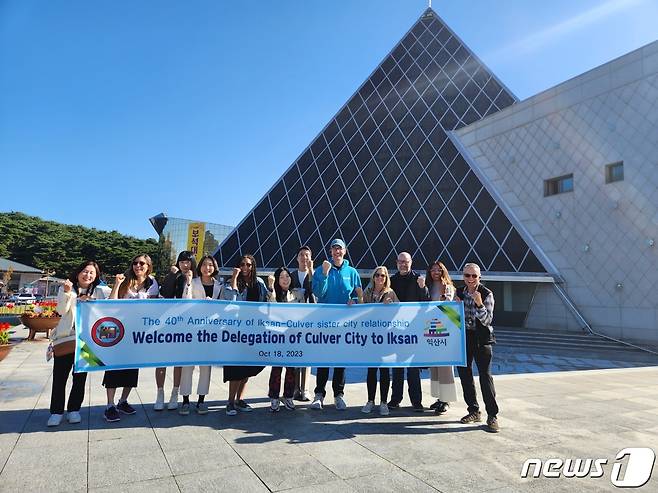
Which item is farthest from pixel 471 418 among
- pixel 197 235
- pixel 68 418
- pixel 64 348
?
pixel 197 235

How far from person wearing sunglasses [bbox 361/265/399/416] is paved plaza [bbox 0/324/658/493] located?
8.1 inches

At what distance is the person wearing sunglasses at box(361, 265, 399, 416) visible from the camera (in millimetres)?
4992

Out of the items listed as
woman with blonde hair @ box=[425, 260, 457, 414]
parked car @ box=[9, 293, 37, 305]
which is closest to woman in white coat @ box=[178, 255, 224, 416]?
woman with blonde hair @ box=[425, 260, 457, 414]

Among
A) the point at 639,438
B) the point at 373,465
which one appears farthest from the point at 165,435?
the point at 639,438

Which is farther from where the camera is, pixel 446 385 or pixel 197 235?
pixel 197 235

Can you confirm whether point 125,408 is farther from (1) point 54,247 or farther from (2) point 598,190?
(1) point 54,247

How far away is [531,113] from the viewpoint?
723 inches

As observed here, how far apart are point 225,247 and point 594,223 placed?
22351mm

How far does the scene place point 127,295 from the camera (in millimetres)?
4699

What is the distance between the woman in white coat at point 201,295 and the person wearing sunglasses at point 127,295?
0.47m

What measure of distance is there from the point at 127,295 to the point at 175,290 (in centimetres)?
55

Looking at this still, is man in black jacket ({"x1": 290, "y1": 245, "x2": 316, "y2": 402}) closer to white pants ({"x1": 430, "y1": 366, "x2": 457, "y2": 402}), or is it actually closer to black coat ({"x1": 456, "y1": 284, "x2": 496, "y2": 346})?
white pants ({"x1": 430, "y1": 366, "x2": 457, "y2": 402})

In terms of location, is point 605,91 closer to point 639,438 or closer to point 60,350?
point 639,438

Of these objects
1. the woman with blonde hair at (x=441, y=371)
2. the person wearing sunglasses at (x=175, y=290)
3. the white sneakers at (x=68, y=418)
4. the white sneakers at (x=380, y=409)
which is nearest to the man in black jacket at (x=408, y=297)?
the woman with blonde hair at (x=441, y=371)
